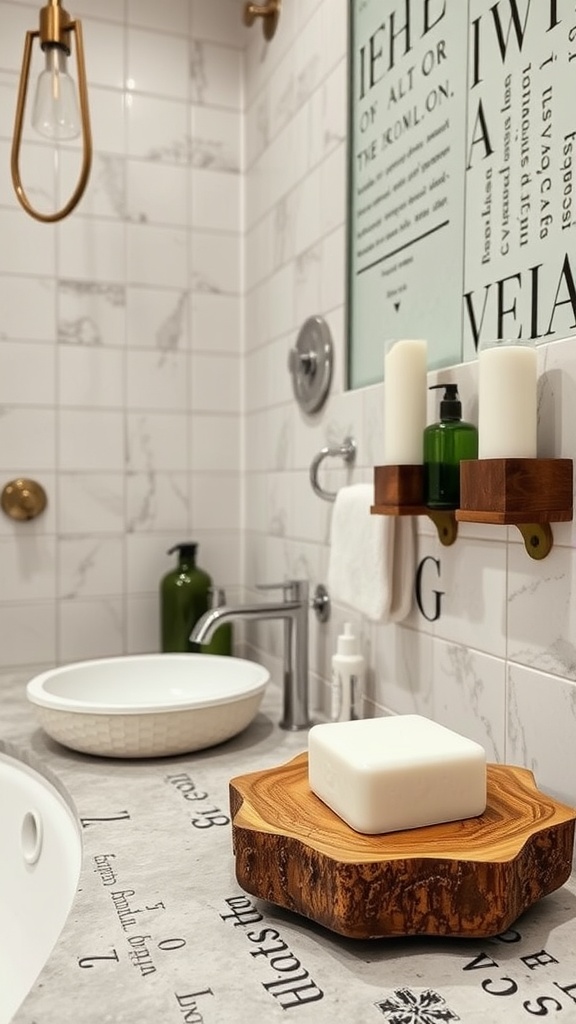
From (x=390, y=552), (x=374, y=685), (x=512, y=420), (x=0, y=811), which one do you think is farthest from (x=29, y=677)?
(x=512, y=420)

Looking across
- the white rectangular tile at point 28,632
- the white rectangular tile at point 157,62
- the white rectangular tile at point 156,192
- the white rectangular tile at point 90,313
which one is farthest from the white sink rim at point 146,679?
the white rectangular tile at point 157,62

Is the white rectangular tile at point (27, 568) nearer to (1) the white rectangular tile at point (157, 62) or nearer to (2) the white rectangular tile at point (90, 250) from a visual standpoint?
(2) the white rectangular tile at point (90, 250)

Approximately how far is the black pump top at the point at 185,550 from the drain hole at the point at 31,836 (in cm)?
69

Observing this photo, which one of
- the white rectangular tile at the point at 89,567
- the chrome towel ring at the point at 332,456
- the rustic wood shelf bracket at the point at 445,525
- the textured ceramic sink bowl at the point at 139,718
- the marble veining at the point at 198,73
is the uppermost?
the marble veining at the point at 198,73

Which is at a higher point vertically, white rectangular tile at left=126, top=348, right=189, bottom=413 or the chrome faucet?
white rectangular tile at left=126, top=348, right=189, bottom=413

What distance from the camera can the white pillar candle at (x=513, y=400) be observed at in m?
0.84

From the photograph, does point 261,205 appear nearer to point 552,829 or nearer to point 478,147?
point 478,147

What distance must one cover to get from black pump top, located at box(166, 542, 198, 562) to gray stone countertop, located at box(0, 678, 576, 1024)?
86cm

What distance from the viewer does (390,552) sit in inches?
45.5

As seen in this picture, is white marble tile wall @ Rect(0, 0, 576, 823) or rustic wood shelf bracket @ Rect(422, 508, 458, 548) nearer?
rustic wood shelf bracket @ Rect(422, 508, 458, 548)

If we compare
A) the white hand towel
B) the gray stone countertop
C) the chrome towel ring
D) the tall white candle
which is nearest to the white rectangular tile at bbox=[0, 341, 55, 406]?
the chrome towel ring

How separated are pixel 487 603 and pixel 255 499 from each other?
922mm

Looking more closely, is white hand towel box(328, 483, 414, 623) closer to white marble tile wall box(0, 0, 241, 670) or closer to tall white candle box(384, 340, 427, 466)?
tall white candle box(384, 340, 427, 466)

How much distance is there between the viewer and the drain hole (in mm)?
1097
